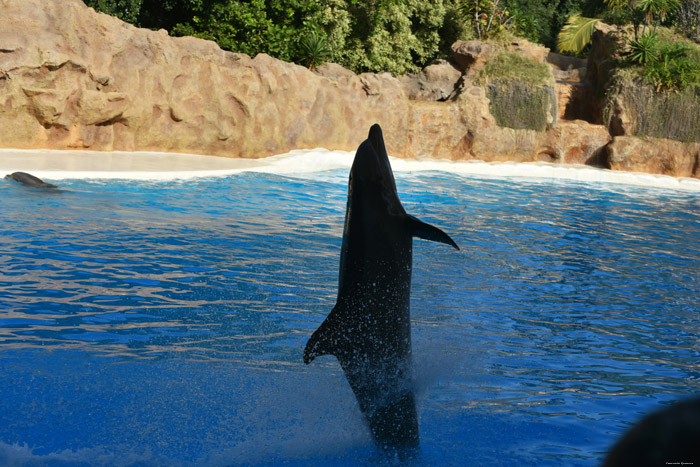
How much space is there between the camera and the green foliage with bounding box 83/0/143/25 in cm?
1761

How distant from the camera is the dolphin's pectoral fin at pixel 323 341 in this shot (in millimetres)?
2934

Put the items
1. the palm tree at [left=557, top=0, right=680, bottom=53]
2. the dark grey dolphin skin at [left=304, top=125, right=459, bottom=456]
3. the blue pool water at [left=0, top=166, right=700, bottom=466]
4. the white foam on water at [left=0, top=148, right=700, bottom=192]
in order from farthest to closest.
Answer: the palm tree at [left=557, top=0, right=680, bottom=53] < the white foam on water at [left=0, top=148, right=700, bottom=192] < the blue pool water at [left=0, top=166, right=700, bottom=466] < the dark grey dolphin skin at [left=304, top=125, right=459, bottom=456]

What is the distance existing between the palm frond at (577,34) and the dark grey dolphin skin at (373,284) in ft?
77.7

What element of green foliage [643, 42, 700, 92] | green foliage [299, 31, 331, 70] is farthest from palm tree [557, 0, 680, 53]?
green foliage [299, 31, 331, 70]

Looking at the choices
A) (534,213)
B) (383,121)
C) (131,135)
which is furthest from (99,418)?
(383,121)

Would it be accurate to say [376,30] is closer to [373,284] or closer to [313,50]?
[313,50]

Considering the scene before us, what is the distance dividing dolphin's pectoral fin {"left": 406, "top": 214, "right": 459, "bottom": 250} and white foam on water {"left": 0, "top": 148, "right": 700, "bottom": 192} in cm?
848

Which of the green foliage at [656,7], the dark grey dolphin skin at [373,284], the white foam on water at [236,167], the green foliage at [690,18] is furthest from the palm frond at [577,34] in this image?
the dark grey dolphin skin at [373,284]

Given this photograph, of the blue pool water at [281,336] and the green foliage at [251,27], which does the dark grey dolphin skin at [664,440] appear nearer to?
the blue pool water at [281,336]

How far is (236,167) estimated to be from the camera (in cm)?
1294

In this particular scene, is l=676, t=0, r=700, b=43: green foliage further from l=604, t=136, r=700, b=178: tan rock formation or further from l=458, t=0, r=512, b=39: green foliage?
A: l=458, t=0, r=512, b=39: green foliage

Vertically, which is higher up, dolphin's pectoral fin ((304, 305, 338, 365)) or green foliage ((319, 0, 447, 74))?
green foliage ((319, 0, 447, 74))

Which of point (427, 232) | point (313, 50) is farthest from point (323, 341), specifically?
point (313, 50)

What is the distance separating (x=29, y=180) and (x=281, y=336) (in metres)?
5.88
